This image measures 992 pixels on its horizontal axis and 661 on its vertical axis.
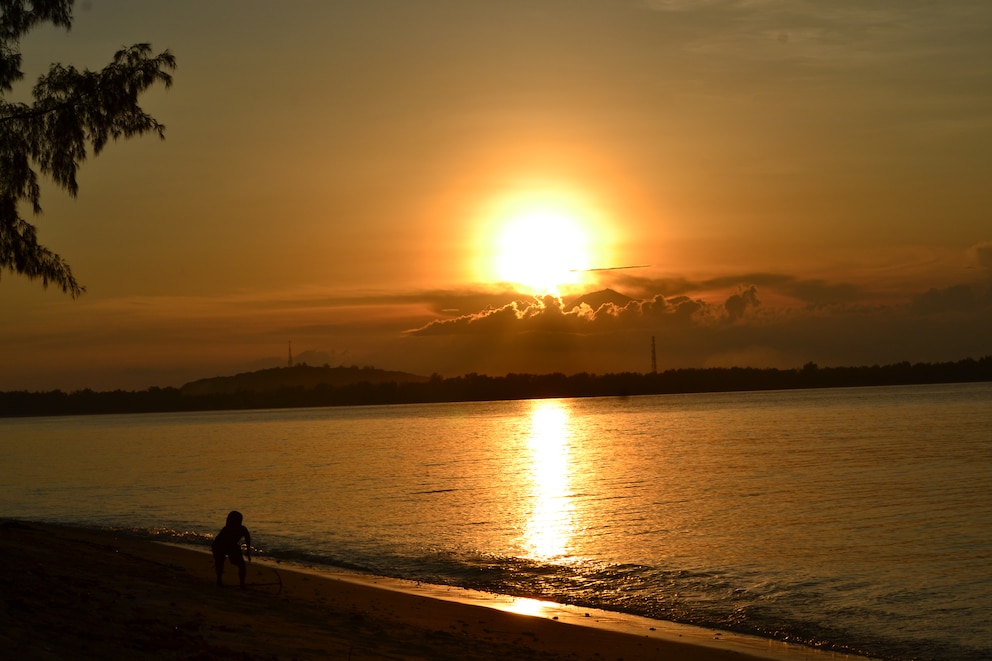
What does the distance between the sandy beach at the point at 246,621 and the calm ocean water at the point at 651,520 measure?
321cm

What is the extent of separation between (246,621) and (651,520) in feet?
80.7

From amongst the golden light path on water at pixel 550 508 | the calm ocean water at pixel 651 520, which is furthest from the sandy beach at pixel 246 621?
the golden light path on water at pixel 550 508

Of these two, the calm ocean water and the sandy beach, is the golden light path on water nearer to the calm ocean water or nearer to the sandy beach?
the calm ocean water

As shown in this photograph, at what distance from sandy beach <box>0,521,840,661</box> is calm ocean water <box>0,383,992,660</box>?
3211 mm

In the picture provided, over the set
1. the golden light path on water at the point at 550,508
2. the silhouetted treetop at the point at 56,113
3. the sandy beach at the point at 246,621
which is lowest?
the golden light path on water at the point at 550,508

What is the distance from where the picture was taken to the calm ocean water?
20.8 m

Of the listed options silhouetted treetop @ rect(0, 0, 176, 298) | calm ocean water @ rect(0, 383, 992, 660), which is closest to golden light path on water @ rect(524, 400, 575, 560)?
calm ocean water @ rect(0, 383, 992, 660)

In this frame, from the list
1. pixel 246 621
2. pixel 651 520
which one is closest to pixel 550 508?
pixel 651 520

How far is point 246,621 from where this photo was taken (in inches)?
563

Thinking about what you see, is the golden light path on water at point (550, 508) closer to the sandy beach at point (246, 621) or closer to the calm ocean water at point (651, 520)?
the calm ocean water at point (651, 520)

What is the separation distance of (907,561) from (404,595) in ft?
48.6

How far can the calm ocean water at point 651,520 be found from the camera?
68.3 ft

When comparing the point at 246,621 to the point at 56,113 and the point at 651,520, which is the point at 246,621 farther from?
the point at 651,520

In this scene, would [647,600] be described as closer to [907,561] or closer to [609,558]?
[609,558]
